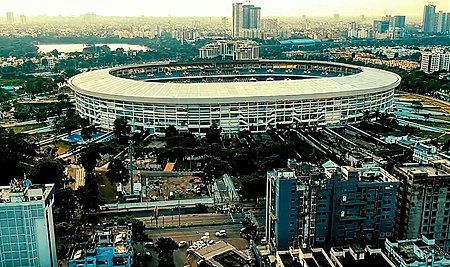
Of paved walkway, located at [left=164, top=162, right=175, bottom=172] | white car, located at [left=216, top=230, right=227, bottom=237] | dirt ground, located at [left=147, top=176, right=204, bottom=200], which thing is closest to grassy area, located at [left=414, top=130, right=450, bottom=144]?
dirt ground, located at [left=147, top=176, right=204, bottom=200]

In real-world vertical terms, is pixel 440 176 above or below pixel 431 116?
above

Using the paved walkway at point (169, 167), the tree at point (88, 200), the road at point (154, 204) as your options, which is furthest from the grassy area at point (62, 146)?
the tree at point (88, 200)

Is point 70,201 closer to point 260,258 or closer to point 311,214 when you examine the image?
point 260,258

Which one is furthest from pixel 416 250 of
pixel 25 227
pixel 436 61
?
pixel 436 61

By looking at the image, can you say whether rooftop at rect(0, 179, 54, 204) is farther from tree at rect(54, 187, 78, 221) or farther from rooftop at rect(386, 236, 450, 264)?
rooftop at rect(386, 236, 450, 264)

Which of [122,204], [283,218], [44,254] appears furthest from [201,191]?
[44,254]

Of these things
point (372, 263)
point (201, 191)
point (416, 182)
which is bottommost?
point (201, 191)
